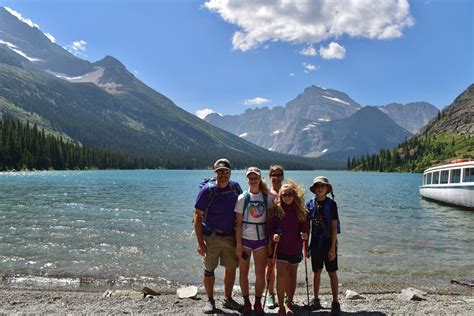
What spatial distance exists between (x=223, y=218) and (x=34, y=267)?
1160cm

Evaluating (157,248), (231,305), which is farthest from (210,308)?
(157,248)

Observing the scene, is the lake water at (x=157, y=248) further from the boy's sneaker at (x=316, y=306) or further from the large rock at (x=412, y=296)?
the boy's sneaker at (x=316, y=306)

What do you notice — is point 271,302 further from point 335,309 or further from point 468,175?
point 468,175

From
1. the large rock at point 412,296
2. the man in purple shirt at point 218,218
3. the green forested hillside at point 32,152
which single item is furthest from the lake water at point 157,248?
the green forested hillside at point 32,152

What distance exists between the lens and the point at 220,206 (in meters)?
9.94

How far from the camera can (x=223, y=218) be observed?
998 cm

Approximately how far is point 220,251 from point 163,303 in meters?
2.75

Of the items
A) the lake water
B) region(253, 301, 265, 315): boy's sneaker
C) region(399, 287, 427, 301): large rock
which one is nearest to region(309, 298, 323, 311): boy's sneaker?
region(253, 301, 265, 315): boy's sneaker

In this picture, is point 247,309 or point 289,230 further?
point 247,309

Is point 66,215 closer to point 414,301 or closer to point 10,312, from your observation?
point 10,312

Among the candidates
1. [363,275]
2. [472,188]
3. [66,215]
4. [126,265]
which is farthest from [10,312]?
[472,188]

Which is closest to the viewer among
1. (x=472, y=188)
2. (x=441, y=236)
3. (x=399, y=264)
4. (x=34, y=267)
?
(x=34, y=267)

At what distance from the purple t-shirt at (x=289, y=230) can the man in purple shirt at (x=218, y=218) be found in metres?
1.19

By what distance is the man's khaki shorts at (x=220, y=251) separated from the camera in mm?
10172
